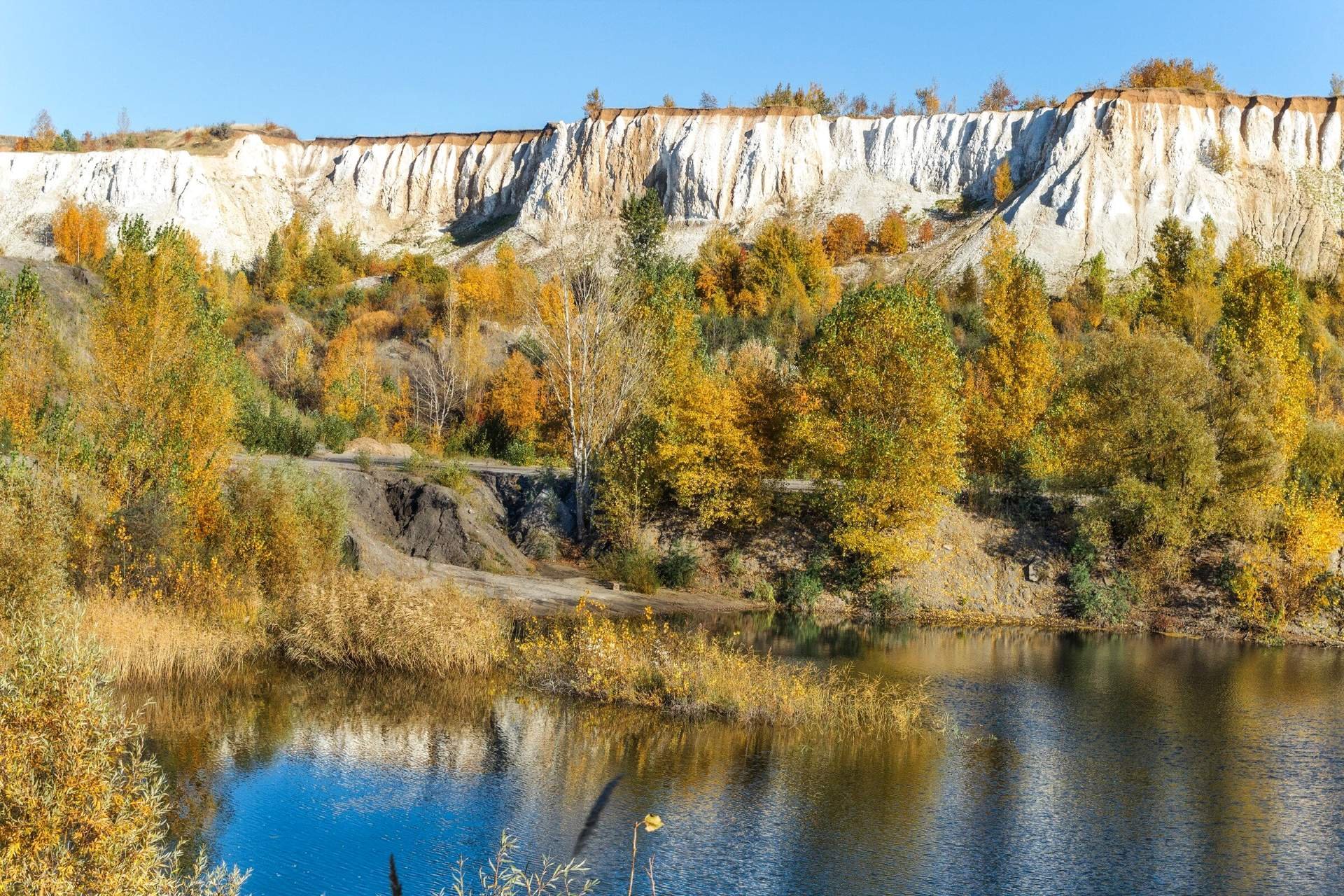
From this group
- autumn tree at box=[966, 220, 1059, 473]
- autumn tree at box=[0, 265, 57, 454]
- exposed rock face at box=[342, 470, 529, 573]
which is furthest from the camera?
autumn tree at box=[966, 220, 1059, 473]

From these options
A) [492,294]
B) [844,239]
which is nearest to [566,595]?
[492,294]


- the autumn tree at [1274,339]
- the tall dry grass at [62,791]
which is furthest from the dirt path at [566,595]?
the tall dry grass at [62,791]

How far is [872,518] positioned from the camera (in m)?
38.3

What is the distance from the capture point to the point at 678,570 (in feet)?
127

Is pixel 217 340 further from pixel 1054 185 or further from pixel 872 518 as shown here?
pixel 1054 185

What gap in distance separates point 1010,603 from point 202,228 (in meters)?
98.5

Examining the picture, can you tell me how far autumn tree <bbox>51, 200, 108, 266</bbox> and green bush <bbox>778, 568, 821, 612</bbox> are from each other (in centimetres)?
7836

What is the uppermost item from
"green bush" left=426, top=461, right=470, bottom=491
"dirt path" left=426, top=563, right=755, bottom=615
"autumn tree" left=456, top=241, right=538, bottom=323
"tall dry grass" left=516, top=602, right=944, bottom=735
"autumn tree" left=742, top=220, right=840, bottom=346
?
"autumn tree" left=742, top=220, right=840, bottom=346

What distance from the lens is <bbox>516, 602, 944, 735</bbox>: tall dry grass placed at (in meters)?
22.1

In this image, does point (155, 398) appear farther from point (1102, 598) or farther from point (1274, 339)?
point (1274, 339)

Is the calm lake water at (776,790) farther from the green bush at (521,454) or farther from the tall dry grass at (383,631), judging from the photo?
the green bush at (521,454)

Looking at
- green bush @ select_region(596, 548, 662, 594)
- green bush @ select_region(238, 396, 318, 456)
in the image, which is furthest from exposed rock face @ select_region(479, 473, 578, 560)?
green bush @ select_region(238, 396, 318, 456)

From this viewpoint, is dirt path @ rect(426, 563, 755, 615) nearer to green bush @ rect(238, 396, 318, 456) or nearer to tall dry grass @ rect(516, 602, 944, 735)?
tall dry grass @ rect(516, 602, 944, 735)

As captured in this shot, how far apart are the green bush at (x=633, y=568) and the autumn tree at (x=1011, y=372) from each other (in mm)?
14262
